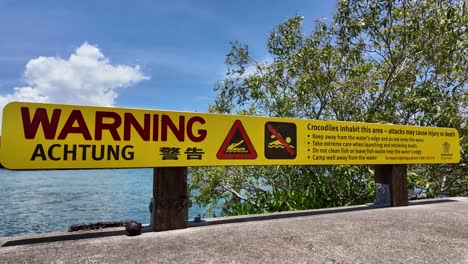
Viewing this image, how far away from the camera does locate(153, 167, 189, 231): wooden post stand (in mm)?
4555

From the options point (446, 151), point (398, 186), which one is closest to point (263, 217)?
point (398, 186)

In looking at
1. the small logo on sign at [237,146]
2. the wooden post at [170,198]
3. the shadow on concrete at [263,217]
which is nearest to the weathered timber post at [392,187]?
the shadow on concrete at [263,217]

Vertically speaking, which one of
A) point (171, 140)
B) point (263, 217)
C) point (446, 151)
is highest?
point (171, 140)

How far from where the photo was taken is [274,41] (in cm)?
1021

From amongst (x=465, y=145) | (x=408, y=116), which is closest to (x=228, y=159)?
(x=408, y=116)

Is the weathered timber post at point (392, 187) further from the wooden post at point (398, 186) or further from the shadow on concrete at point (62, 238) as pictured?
the shadow on concrete at point (62, 238)

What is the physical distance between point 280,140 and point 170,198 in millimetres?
1941

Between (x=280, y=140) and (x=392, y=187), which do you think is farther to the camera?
(x=392, y=187)

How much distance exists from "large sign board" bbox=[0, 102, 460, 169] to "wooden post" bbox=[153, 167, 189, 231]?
0.69 ft

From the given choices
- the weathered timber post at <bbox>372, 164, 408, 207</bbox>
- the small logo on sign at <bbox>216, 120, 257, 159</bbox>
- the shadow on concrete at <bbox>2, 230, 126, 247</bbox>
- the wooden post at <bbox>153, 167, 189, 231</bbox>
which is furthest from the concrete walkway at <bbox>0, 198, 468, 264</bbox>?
the weathered timber post at <bbox>372, 164, 408, 207</bbox>

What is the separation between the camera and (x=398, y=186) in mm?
6613

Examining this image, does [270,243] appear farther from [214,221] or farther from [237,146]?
Answer: [237,146]

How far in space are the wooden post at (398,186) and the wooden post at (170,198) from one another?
4243 mm

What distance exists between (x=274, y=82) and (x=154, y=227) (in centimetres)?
701
